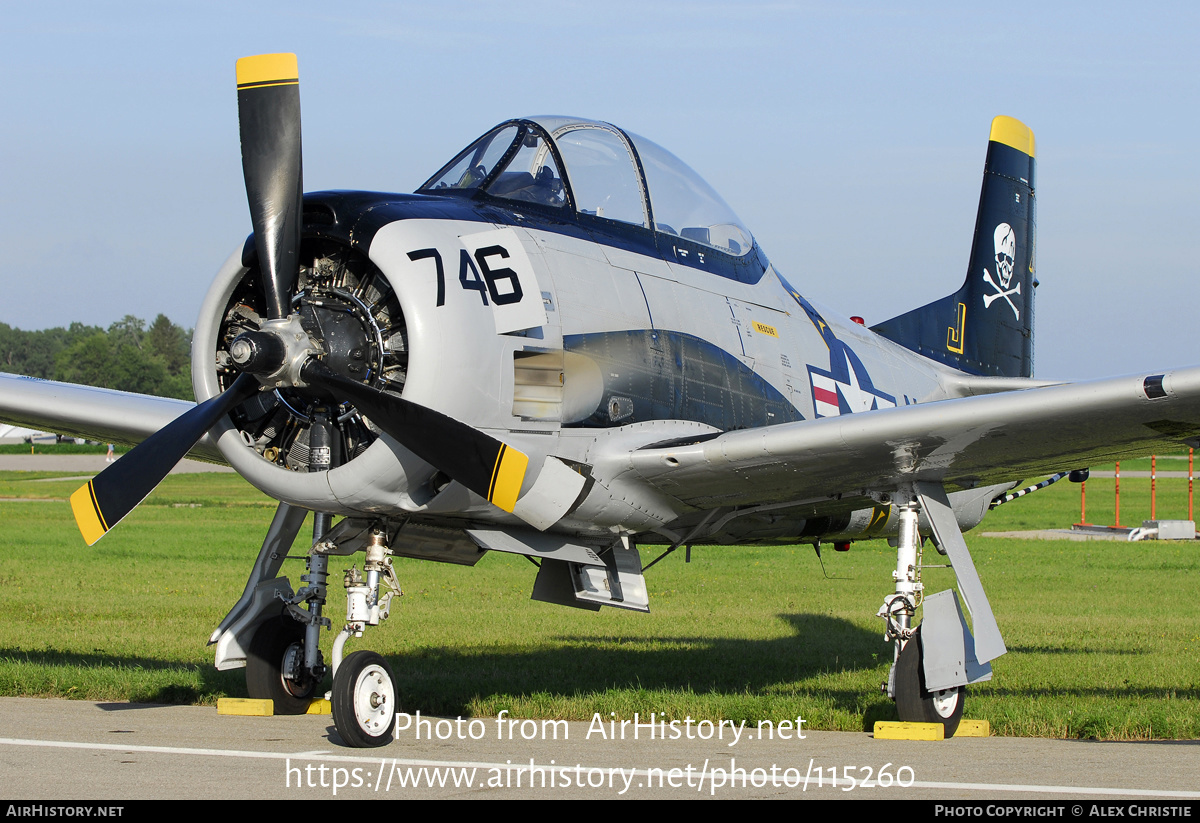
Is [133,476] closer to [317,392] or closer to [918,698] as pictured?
[317,392]

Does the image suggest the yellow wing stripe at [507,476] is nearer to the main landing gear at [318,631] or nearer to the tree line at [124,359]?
the main landing gear at [318,631]

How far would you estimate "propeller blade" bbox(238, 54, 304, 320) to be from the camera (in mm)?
6844

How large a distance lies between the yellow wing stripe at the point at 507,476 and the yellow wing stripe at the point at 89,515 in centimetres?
226

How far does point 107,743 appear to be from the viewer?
7.26 metres

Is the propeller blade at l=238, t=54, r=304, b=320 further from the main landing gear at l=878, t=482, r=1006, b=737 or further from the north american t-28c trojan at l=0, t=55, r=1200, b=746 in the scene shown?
the main landing gear at l=878, t=482, r=1006, b=737

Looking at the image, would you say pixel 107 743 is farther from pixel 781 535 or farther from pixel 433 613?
pixel 433 613

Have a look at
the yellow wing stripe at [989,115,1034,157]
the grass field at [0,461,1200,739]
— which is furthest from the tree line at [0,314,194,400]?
the yellow wing stripe at [989,115,1034,157]

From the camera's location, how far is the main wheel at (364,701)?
7.04 meters

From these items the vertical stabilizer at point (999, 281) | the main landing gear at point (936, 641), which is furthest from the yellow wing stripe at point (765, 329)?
the vertical stabilizer at point (999, 281)

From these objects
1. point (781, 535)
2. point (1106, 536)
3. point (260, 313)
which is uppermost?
point (260, 313)

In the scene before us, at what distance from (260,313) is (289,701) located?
2995 millimetres

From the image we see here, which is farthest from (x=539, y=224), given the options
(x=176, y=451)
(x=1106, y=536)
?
(x=1106, y=536)

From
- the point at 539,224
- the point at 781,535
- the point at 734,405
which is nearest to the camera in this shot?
the point at 539,224
